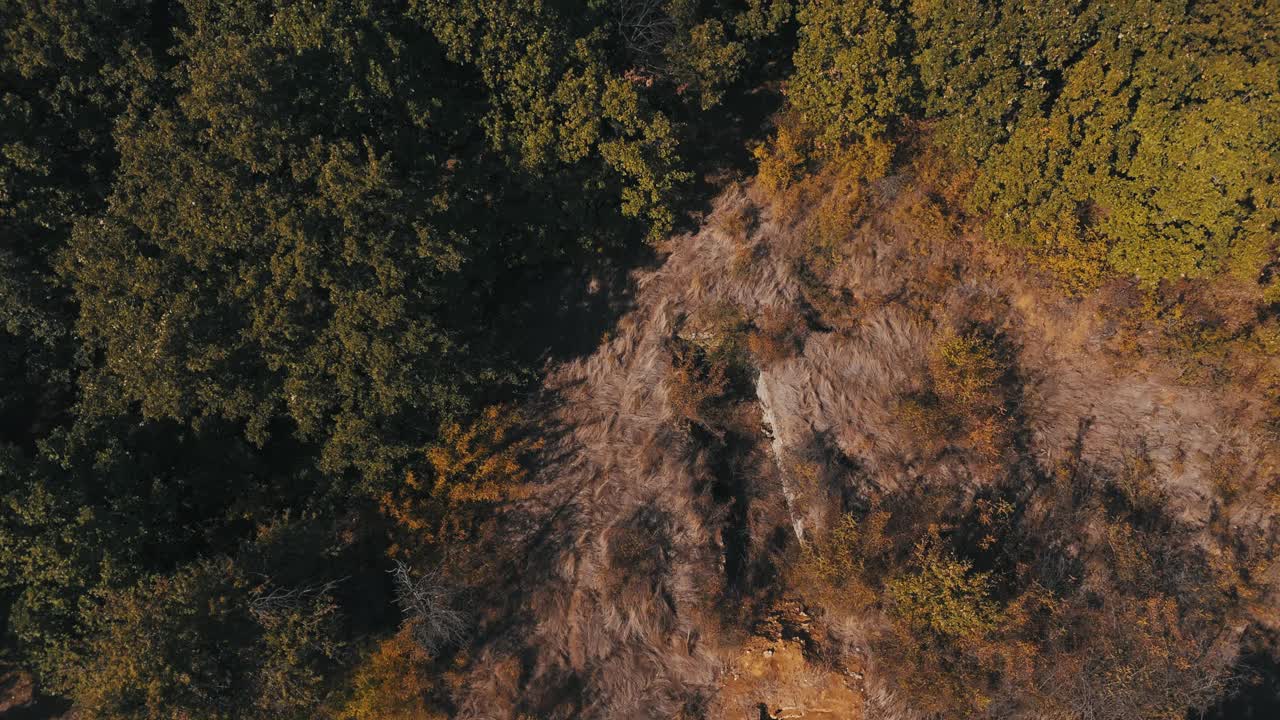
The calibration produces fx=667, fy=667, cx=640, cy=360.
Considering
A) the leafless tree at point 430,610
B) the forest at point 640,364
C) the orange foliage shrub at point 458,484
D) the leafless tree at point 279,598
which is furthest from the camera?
the orange foliage shrub at point 458,484

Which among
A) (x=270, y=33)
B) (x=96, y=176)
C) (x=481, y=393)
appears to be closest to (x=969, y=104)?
(x=481, y=393)

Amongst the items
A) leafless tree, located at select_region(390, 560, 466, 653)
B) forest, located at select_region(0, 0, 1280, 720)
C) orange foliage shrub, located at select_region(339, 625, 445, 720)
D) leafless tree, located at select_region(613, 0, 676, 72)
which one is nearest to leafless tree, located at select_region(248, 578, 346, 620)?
forest, located at select_region(0, 0, 1280, 720)

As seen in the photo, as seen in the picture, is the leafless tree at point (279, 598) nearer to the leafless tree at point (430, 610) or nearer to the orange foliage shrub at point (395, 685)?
the leafless tree at point (430, 610)

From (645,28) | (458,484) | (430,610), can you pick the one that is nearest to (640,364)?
(458,484)

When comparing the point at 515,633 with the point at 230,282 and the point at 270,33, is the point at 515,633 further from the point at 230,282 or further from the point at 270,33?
the point at 270,33

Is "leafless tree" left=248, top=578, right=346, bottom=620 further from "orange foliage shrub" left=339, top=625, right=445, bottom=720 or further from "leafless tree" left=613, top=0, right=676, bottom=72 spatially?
"leafless tree" left=613, top=0, right=676, bottom=72

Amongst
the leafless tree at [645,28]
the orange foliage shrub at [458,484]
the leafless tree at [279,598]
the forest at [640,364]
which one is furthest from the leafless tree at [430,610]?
A: the leafless tree at [645,28]
